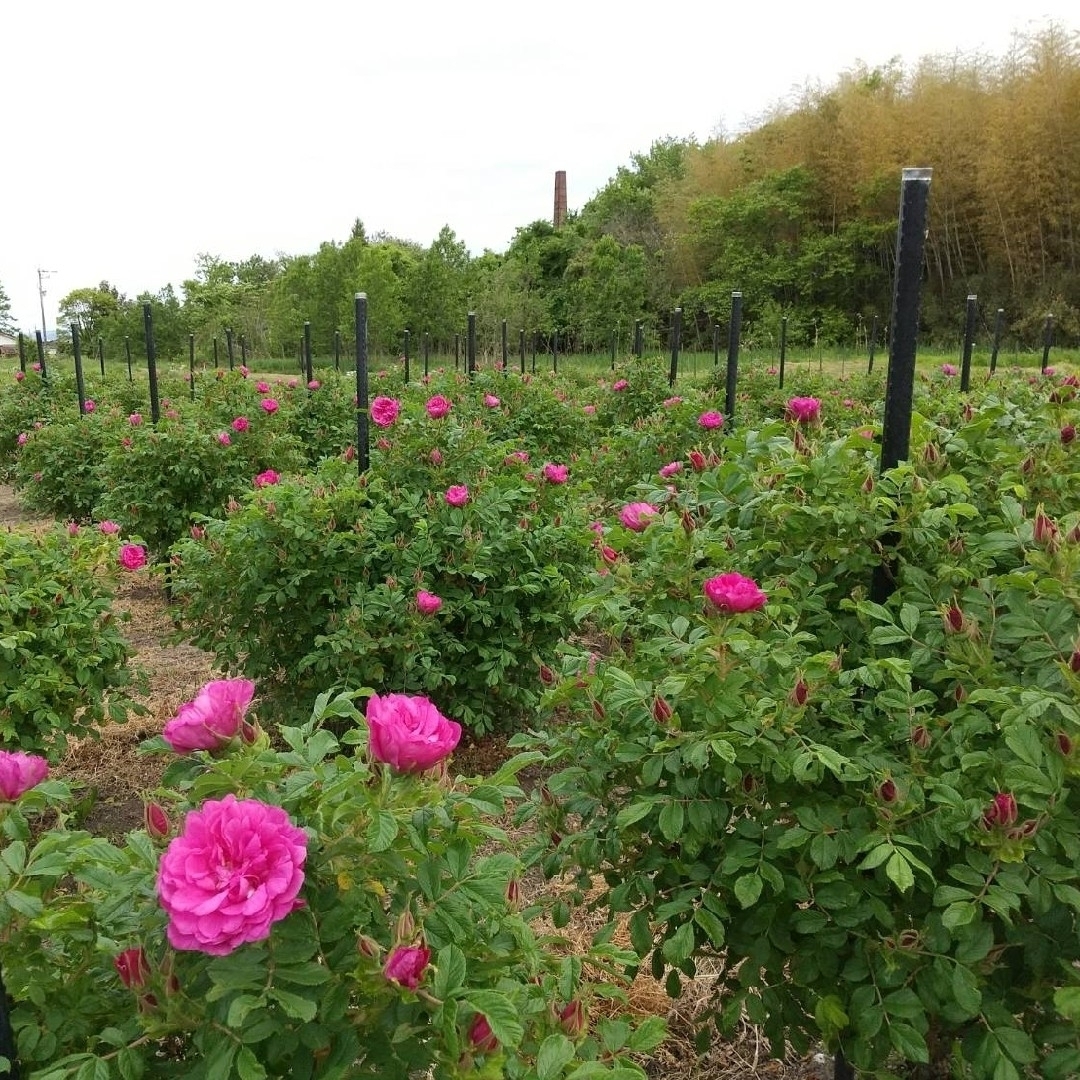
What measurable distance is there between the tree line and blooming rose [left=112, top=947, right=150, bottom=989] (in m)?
16.5

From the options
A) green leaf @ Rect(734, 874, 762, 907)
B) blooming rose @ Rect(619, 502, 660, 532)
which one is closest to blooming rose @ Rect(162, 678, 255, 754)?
green leaf @ Rect(734, 874, 762, 907)

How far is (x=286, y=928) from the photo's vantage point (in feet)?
2.56

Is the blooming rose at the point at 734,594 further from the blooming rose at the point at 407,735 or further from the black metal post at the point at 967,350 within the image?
the black metal post at the point at 967,350

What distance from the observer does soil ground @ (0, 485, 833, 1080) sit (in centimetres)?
187

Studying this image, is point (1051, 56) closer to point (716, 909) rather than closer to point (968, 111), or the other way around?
point (968, 111)

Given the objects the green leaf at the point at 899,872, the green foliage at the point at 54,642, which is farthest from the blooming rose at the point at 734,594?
the green foliage at the point at 54,642

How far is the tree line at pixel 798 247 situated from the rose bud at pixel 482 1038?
54.4 feet

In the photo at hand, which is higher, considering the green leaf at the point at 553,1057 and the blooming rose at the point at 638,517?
the blooming rose at the point at 638,517

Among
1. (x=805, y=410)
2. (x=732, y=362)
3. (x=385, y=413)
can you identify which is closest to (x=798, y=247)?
(x=732, y=362)

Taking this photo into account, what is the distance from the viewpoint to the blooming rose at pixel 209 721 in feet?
2.89

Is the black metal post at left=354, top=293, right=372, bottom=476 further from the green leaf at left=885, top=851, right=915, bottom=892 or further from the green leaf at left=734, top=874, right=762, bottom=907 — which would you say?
the green leaf at left=885, top=851, right=915, bottom=892

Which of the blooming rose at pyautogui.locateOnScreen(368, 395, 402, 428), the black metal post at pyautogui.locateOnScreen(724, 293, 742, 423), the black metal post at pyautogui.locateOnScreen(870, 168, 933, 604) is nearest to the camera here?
the black metal post at pyautogui.locateOnScreen(870, 168, 933, 604)

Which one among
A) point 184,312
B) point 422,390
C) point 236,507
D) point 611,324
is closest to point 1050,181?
point 611,324

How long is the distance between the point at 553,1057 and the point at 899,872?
48 centimetres
